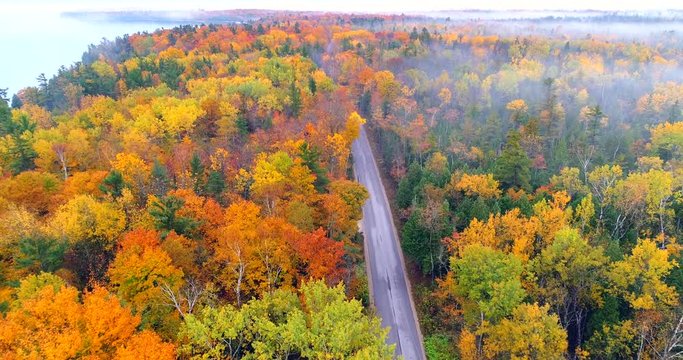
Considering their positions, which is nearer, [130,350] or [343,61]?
[130,350]

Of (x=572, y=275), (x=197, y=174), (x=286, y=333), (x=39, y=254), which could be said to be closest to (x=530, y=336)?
(x=572, y=275)

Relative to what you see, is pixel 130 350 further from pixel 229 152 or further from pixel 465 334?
pixel 229 152

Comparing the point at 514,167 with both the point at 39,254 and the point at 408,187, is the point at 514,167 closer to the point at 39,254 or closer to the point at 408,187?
the point at 408,187

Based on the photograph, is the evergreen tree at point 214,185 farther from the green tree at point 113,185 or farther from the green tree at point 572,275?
the green tree at point 572,275

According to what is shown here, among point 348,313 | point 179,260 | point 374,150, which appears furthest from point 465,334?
point 374,150

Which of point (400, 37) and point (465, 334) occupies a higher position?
point (400, 37)

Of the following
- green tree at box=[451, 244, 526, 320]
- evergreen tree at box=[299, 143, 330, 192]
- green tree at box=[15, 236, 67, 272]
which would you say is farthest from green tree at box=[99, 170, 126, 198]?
green tree at box=[451, 244, 526, 320]

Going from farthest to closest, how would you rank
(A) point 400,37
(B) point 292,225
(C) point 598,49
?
(A) point 400,37, (C) point 598,49, (B) point 292,225
